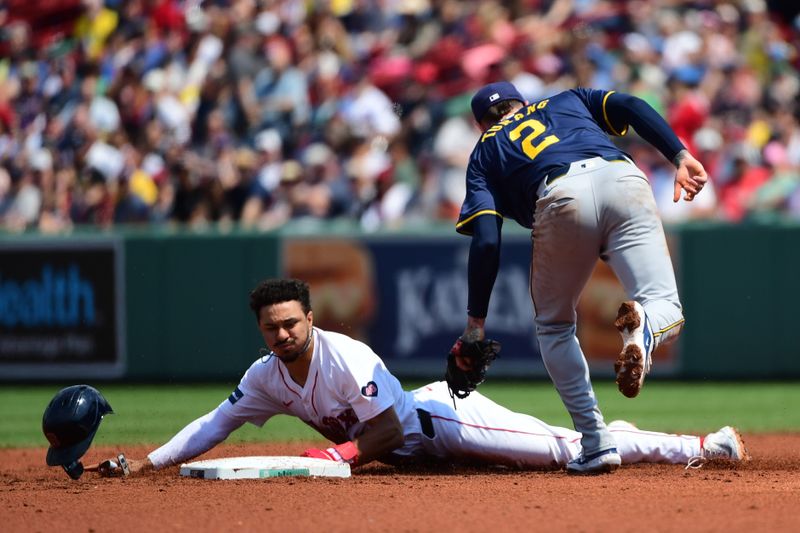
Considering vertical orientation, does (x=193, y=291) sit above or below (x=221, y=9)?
below

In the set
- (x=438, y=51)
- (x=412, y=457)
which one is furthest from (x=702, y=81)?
(x=412, y=457)

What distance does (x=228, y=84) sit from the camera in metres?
13.8

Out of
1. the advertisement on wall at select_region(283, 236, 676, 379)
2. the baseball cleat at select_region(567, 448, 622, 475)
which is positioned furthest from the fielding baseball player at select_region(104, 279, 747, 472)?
the advertisement on wall at select_region(283, 236, 676, 379)

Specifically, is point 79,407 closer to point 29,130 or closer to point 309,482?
point 309,482

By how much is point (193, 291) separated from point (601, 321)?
12.4 ft

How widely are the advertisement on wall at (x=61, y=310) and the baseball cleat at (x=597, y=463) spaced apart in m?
7.21

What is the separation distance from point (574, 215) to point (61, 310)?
8033 millimetres

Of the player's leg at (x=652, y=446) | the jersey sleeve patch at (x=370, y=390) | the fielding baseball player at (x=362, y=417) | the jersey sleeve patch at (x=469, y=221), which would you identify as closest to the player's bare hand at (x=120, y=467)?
the fielding baseball player at (x=362, y=417)

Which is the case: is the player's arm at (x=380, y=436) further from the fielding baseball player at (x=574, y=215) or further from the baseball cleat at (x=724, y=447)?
the baseball cleat at (x=724, y=447)

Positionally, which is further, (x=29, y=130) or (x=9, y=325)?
(x=29, y=130)

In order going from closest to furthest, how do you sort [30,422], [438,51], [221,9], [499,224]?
[499,224] < [30,422] < [438,51] < [221,9]

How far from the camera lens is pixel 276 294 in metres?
5.72

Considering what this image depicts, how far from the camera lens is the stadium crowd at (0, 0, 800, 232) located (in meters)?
12.4

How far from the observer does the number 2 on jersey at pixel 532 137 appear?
18.3ft
